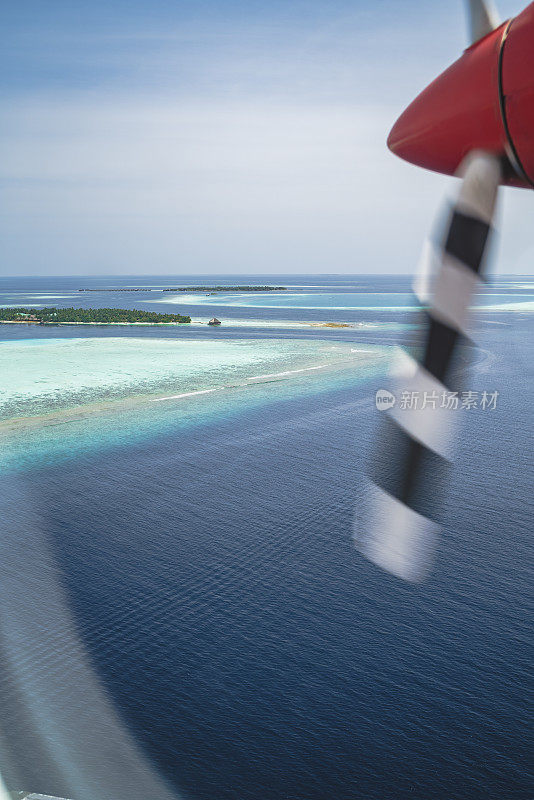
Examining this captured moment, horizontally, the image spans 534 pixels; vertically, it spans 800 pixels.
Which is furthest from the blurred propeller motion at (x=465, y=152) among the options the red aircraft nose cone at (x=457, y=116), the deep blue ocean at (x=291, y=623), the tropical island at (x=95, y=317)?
the tropical island at (x=95, y=317)

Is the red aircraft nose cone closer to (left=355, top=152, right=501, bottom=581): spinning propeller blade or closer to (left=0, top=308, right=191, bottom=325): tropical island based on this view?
(left=355, top=152, right=501, bottom=581): spinning propeller blade

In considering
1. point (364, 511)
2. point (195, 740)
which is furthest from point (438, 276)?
point (364, 511)

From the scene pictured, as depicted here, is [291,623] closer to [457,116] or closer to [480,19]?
[457,116]

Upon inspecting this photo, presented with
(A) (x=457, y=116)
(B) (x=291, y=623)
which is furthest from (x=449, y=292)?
(B) (x=291, y=623)

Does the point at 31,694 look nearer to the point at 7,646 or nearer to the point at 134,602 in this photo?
the point at 7,646

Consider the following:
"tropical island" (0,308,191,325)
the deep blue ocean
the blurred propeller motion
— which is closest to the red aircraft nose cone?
the blurred propeller motion

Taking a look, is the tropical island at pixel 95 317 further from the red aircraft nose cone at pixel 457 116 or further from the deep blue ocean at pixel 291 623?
the red aircraft nose cone at pixel 457 116
